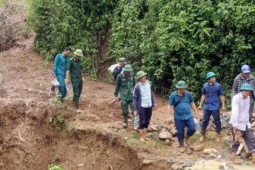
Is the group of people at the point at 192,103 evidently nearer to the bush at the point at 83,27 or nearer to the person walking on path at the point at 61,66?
the person walking on path at the point at 61,66

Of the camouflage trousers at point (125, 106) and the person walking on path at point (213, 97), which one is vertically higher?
the person walking on path at point (213, 97)

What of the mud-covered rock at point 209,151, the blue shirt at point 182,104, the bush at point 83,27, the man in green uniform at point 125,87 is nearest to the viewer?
the blue shirt at point 182,104

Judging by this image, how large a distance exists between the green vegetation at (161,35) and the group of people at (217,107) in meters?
2.49

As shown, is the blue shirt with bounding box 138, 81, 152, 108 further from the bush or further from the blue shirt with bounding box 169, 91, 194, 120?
the bush

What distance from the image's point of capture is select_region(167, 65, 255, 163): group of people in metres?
8.41

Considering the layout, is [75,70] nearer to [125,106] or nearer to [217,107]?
[125,106]

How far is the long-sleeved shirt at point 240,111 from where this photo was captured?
832 centimetres

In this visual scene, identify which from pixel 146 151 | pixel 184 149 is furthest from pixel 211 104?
pixel 146 151

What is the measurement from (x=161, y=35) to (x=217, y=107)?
4.04 meters

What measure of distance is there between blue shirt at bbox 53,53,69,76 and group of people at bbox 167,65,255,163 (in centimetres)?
313

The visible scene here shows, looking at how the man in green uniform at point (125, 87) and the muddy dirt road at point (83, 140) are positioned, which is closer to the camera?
the muddy dirt road at point (83, 140)

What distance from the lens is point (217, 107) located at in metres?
9.37

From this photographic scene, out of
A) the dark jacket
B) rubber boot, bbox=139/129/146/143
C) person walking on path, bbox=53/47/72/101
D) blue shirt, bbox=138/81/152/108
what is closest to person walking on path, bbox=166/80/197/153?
blue shirt, bbox=138/81/152/108

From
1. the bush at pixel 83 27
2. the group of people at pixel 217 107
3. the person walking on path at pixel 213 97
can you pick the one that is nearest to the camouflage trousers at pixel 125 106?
the group of people at pixel 217 107
